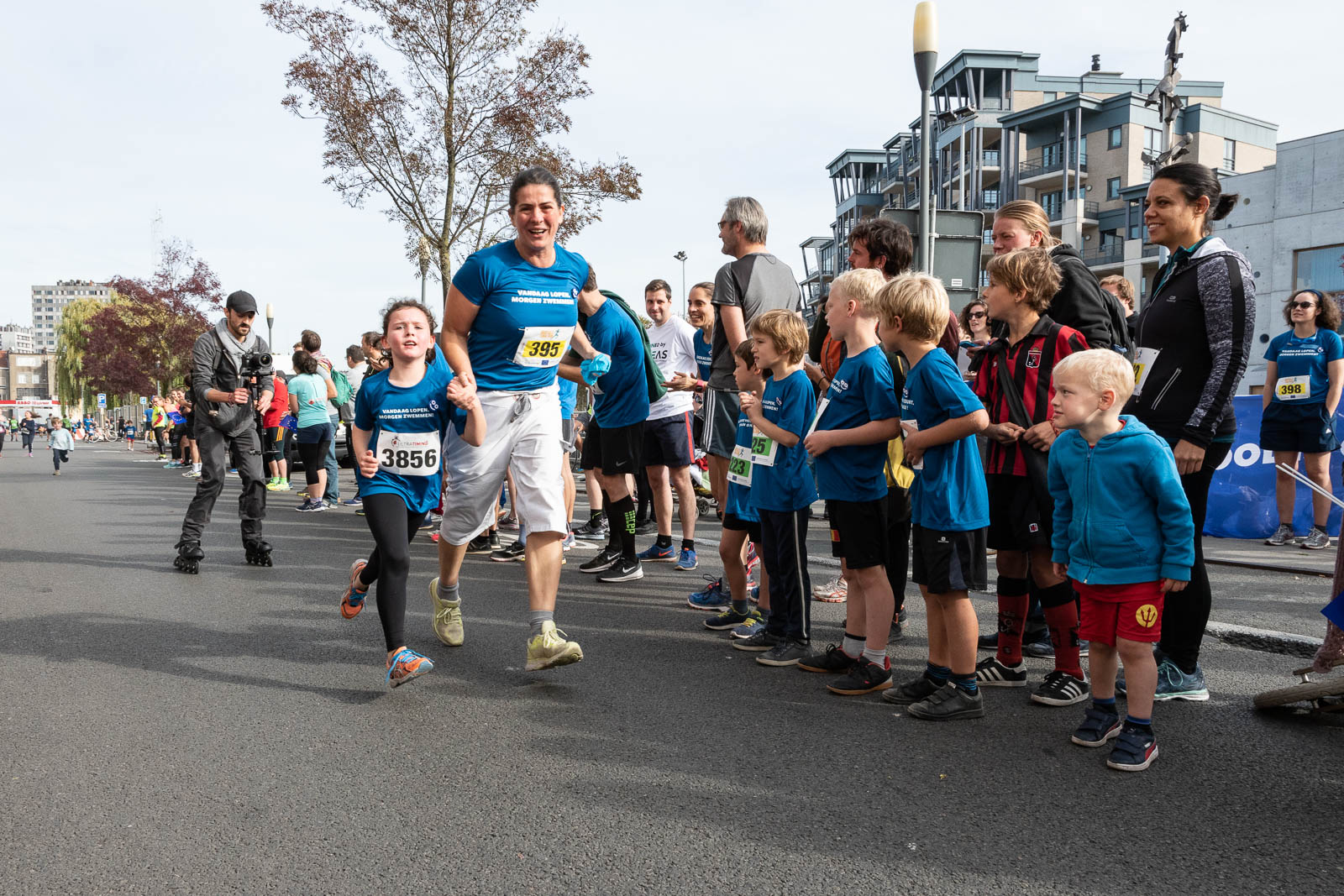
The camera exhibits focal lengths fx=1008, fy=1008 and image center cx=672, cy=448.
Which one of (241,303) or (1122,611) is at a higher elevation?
(241,303)

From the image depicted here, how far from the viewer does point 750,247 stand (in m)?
6.10

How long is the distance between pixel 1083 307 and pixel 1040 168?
59.2 metres

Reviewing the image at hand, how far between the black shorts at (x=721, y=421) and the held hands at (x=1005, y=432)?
227 cm

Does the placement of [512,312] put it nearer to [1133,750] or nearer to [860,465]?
[860,465]

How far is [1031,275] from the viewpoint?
4.18 metres

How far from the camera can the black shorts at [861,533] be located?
4.27 metres

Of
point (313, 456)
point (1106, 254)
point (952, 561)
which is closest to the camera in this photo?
point (952, 561)

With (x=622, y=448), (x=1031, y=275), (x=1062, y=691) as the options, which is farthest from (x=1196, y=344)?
(x=622, y=448)

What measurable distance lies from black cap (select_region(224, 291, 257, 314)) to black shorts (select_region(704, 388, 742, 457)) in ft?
12.8

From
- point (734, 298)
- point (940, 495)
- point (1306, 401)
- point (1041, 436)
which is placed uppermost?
point (734, 298)

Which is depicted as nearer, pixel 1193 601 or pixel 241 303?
pixel 1193 601

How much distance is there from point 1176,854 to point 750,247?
4211mm

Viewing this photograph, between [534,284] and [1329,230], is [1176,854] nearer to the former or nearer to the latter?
[534,284]

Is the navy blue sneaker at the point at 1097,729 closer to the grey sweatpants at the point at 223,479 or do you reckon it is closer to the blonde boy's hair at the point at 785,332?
the blonde boy's hair at the point at 785,332
